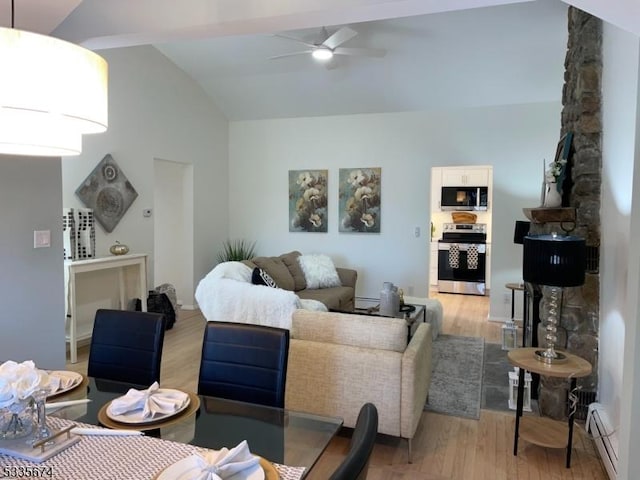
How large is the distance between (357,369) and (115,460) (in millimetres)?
1609

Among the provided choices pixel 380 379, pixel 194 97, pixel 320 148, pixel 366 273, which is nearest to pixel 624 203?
pixel 380 379

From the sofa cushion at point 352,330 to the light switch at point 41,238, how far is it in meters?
1.71

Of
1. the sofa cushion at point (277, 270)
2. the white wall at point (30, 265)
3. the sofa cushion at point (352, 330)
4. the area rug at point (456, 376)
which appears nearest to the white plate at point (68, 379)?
the white wall at point (30, 265)

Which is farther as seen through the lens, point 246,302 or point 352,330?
point 246,302

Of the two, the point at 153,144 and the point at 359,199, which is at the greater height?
the point at 153,144

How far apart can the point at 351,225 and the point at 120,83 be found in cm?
360

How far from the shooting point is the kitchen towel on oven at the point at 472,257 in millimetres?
7898

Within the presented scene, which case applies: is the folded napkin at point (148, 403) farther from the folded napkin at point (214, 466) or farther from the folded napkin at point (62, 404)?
the folded napkin at point (214, 466)

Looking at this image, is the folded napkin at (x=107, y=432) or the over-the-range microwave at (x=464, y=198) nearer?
the folded napkin at (x=107, y=432)

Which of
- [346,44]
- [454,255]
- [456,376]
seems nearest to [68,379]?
[456,376]

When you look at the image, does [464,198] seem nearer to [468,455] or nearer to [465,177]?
[465,177]

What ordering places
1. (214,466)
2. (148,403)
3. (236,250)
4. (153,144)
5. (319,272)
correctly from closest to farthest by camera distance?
(214,466)
(148,403)
(153,144)
(319,272)
(236,250)

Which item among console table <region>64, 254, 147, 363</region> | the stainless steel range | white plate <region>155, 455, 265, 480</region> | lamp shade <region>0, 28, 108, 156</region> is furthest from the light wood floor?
the stainless steel range

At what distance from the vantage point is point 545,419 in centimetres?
298
